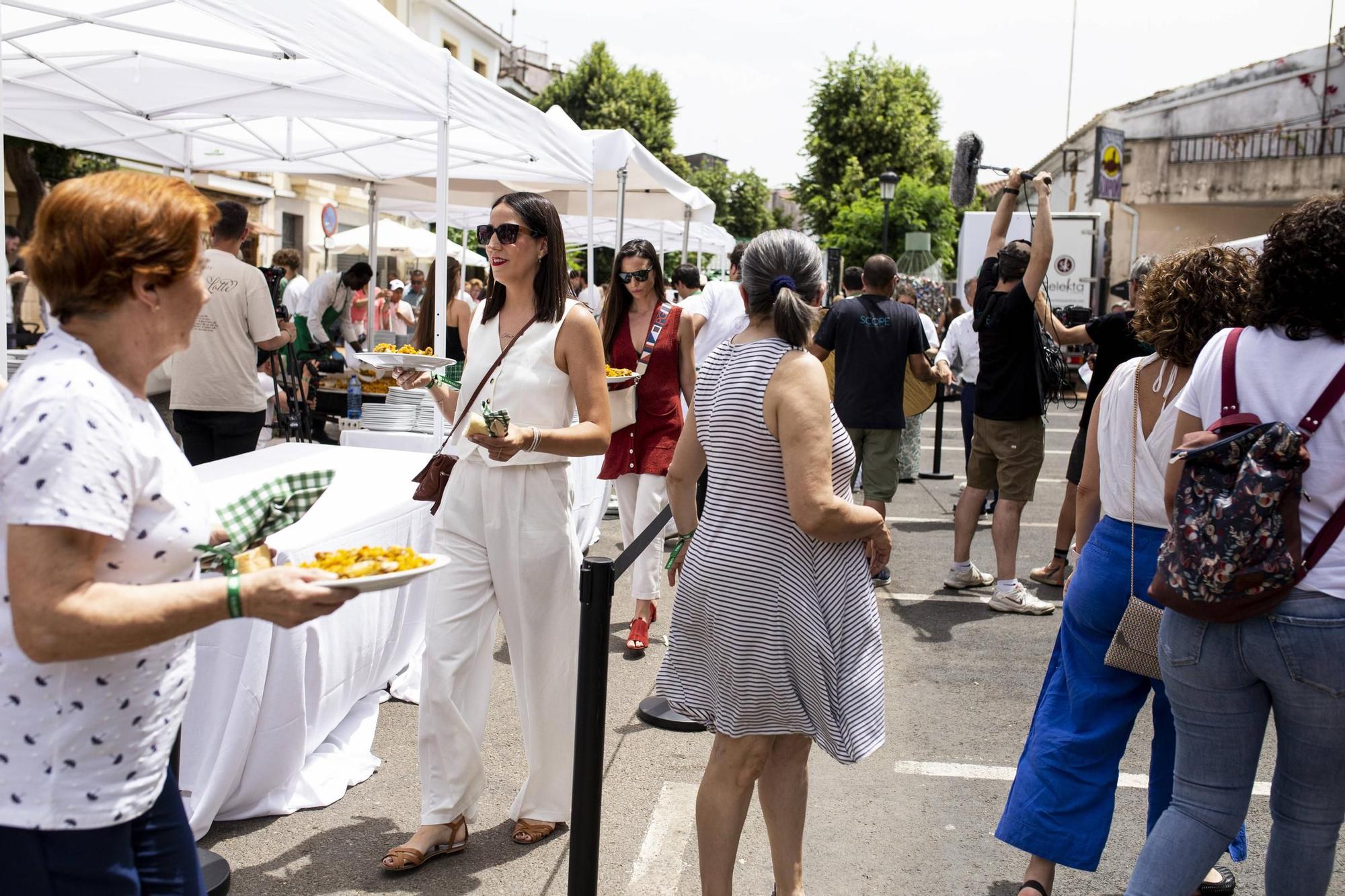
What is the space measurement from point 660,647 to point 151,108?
4.87 metres

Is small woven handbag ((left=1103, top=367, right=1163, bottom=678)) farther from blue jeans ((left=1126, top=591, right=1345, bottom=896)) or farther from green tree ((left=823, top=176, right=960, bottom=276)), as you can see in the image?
green tree ((left=823, top=176, right=960, bottom=276))

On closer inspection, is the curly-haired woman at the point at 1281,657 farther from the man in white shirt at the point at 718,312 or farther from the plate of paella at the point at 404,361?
the man in white shirt at the point at 718,312

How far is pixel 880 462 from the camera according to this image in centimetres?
728

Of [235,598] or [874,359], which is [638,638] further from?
[235,598]

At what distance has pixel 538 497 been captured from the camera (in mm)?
3598

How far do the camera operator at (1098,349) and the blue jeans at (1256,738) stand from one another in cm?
250

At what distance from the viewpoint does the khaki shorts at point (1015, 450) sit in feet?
22.4

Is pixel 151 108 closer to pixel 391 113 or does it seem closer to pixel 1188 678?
pixel 391 113

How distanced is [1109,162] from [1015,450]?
25.6m

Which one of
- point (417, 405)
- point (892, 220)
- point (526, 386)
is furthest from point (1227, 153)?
point (526, 386)

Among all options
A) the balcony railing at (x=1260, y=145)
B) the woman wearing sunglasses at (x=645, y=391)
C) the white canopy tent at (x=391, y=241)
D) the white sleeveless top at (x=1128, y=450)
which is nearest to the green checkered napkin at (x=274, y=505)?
the white sleeveless top at (x=1128, y=450)

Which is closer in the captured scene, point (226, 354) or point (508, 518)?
point (508, 518)

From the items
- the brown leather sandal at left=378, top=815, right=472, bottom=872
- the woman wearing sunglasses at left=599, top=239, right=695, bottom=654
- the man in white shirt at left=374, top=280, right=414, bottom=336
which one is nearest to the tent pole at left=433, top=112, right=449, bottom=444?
the woman wearing sunglasses at left=599, top=239, right=695, bottom=654

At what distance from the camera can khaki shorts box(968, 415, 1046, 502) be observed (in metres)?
6.82
